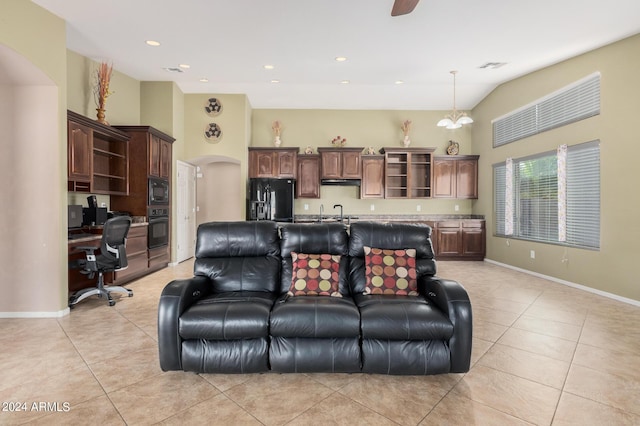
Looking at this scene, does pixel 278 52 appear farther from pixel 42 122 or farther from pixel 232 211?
pixel 232 211

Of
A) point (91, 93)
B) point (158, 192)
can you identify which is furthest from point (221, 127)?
point (91, 93)

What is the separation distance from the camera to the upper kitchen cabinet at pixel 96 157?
144 inches

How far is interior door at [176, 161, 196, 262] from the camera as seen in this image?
595 centimetres

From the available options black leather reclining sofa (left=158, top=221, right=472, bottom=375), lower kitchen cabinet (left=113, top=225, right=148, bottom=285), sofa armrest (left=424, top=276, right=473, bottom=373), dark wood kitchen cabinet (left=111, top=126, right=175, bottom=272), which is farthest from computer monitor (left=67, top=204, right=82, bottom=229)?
sofa armrest (left=424, top=276, right=473, bottom=373)

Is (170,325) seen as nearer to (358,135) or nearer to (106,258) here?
(106,258)

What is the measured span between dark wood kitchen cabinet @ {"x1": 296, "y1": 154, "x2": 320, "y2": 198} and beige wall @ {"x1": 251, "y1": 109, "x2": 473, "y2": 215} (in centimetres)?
38

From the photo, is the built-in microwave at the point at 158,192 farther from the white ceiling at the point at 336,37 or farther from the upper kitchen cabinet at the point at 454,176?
the upper kitchen cabinet at the point at 454,176

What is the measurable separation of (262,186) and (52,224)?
351 centimetres

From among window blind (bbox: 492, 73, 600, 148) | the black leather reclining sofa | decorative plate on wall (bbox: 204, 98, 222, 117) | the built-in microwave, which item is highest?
decorative plate on wall (bbox: 204, 98, 222, 117)

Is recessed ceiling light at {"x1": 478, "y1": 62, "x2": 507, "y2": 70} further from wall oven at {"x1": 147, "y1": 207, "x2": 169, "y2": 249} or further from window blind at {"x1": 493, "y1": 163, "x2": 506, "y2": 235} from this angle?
wall oven at {"x1": 147, "y1": 207, "x2": 169, "y2": 249}

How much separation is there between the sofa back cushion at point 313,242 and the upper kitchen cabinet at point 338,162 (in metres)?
3.90

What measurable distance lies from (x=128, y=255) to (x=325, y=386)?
12.5 feet

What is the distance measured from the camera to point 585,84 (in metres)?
4.24

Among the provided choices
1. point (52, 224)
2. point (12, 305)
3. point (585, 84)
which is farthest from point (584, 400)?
point (12, 305)
